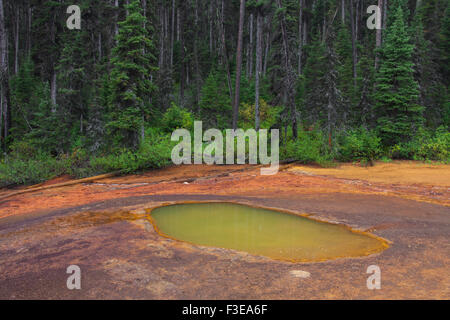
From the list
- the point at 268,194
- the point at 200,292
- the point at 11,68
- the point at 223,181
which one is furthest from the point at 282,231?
the point at 11,68

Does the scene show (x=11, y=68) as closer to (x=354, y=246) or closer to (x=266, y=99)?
(x=266, y=99)

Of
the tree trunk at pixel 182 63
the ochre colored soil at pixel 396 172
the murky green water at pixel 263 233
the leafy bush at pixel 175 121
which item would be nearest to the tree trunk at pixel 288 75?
the ochre colored soil at pixel 396 172

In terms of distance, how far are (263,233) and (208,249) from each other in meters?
1.57

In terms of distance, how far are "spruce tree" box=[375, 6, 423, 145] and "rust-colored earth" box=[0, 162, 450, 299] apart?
5.71 m

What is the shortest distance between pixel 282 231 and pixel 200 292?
3.20 meters

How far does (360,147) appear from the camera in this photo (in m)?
17.0

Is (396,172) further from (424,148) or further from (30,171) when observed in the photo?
(30,171)

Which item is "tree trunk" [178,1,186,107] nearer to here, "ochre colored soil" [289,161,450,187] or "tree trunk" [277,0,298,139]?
"tree trunk" [277,0,298,139]

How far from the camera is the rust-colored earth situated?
4.25 metres

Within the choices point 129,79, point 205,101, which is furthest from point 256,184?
point 205,101

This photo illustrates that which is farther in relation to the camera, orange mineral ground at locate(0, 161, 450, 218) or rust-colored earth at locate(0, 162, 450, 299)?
orange mineral ground at locate(0, 161, 450, 218)

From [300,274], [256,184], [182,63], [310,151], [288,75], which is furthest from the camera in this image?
[182,63]

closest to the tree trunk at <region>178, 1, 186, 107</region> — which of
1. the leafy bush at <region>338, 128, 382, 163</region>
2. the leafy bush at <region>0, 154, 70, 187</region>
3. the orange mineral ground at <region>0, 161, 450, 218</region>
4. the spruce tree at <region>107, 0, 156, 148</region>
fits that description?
the spruce tree at <region>107, 0, 156, 148</region>

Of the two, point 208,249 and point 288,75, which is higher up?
point 288,75
